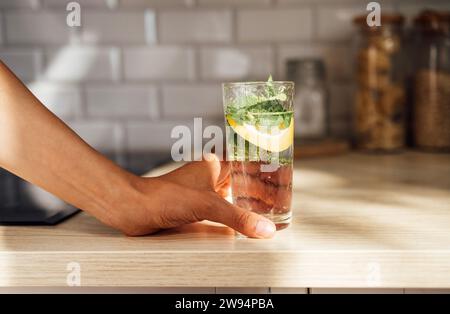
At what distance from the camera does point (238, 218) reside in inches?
25.6

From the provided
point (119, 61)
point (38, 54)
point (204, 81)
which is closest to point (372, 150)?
point (204, 81)

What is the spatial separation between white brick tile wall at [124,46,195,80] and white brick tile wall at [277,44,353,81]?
26 centimetres

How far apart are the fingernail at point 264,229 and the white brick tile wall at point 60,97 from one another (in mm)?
1095

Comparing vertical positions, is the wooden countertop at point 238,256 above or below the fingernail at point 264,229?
below

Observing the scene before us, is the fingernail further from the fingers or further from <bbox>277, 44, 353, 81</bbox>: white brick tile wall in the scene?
<bbox>277, 44, 353, 81</bbox>: white brick tile wall

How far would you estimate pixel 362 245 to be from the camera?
2.02 ft

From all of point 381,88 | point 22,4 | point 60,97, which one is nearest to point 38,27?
point 22,4

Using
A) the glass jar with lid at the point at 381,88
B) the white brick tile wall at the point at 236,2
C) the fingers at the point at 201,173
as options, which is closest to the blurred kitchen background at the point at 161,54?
the white brick tile wall at the point at 236,2

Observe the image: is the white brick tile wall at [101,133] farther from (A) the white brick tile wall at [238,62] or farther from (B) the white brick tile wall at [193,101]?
(A) the white brick tile wall at [238,62]

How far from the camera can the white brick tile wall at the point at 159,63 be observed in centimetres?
157

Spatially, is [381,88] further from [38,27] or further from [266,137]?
[38,27]

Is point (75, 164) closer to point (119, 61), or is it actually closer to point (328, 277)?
point (328, 277)

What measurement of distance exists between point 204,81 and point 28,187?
66 centimetres

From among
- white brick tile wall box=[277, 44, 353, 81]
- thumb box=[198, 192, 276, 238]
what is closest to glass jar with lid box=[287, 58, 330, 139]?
white brick tile wall box=[277, 44, 353, 81]
